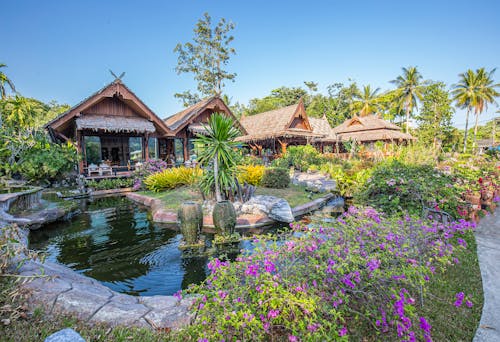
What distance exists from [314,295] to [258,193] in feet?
24.5

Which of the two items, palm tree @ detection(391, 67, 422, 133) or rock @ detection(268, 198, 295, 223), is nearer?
rock @ detection(268, 198, 295, 223)

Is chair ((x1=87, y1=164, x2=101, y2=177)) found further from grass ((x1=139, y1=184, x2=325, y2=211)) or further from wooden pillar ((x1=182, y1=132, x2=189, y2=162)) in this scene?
wooden pillar ((x1=182, y1=132, x2=189, y2=162))

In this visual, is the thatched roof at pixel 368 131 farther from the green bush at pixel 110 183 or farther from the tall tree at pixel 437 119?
the green bush at pixel 110 183

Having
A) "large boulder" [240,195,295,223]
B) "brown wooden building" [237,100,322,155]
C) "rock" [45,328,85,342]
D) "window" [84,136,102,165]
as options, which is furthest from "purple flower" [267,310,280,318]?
"window" [84,136,102,165]

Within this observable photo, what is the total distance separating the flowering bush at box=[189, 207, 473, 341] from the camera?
183cm

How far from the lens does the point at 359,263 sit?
2275 mm

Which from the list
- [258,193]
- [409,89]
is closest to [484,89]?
[409,89]

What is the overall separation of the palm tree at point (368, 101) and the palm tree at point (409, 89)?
13.2 feet

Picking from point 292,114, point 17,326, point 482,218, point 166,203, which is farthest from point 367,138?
point 17,326

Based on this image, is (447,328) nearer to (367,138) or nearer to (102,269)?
(102,269)

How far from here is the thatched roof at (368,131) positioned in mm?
25087

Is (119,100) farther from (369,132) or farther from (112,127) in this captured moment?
(369,132)

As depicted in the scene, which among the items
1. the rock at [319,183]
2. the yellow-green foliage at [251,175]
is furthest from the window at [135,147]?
the rock at [319,183]

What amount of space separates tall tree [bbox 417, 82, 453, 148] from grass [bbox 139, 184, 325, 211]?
1114 inches
